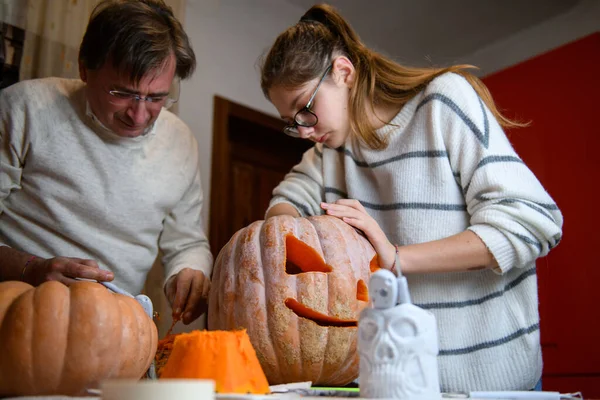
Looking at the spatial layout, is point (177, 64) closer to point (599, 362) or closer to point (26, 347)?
point (26, 347)

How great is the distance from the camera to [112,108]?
1.50m

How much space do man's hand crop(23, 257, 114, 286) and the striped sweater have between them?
63cm

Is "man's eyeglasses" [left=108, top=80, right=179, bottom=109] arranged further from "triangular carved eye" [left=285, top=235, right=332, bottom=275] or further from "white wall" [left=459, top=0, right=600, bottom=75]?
"white wall" [left=459, top=0, right=600, bottom=75]

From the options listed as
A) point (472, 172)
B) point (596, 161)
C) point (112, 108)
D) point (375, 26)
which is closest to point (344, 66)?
point (472, 172)

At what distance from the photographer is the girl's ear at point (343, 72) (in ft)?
4.50

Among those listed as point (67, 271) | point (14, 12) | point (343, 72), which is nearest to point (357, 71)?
point (343, 72)

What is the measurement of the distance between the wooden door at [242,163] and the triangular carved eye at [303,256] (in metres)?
1.89

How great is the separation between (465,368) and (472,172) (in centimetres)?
40

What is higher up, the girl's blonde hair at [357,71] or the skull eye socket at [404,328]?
the girl's blonde hair at [357,71]

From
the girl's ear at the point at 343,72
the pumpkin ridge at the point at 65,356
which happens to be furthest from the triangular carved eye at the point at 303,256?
the girl's ear at the point at 343,72

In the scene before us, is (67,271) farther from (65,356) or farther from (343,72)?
(343,72)

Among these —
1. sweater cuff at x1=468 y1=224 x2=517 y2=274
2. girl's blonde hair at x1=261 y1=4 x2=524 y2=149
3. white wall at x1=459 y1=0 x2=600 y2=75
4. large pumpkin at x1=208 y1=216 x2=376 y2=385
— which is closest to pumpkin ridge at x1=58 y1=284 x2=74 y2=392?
large pumpkin at x1=208 y1=216 x2=376 y2=385

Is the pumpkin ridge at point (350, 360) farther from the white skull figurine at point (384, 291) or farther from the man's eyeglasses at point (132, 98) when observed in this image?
the man's eyeglasses at point (132, 98)

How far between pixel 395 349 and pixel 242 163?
2706mm
